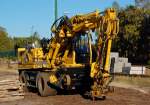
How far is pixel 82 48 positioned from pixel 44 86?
2.78 metres

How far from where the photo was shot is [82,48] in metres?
A: 23.2

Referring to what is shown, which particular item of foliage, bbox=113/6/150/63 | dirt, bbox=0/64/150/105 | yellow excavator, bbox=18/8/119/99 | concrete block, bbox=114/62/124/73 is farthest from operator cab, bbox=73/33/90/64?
foliage, bbox=113/6/150/63

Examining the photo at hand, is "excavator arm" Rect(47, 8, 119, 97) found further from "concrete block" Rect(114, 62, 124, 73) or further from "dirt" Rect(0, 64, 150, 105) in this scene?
"concrete block" Rect(114, 62, 124, 73)

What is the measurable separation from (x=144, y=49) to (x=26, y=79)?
42.2 m

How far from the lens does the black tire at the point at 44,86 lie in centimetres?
2336

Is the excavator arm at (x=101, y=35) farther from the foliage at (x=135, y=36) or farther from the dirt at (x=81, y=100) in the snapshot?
the foliage at (x=135, y=36)

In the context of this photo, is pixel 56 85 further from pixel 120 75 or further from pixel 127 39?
pixel 127 39

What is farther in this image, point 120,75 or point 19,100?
point 120,75

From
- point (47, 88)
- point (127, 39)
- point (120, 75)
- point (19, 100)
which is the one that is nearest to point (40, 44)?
point (47, 88)

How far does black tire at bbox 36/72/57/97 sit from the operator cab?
1.93 m

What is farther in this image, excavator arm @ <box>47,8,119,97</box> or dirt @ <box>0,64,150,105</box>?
excavator arm @ <box>47,8,119,97</box>

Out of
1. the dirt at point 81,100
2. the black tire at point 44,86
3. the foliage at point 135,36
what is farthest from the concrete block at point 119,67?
the foliage at point 135,36

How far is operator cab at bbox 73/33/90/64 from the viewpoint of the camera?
22.7 metres

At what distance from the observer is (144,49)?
67.4 m
